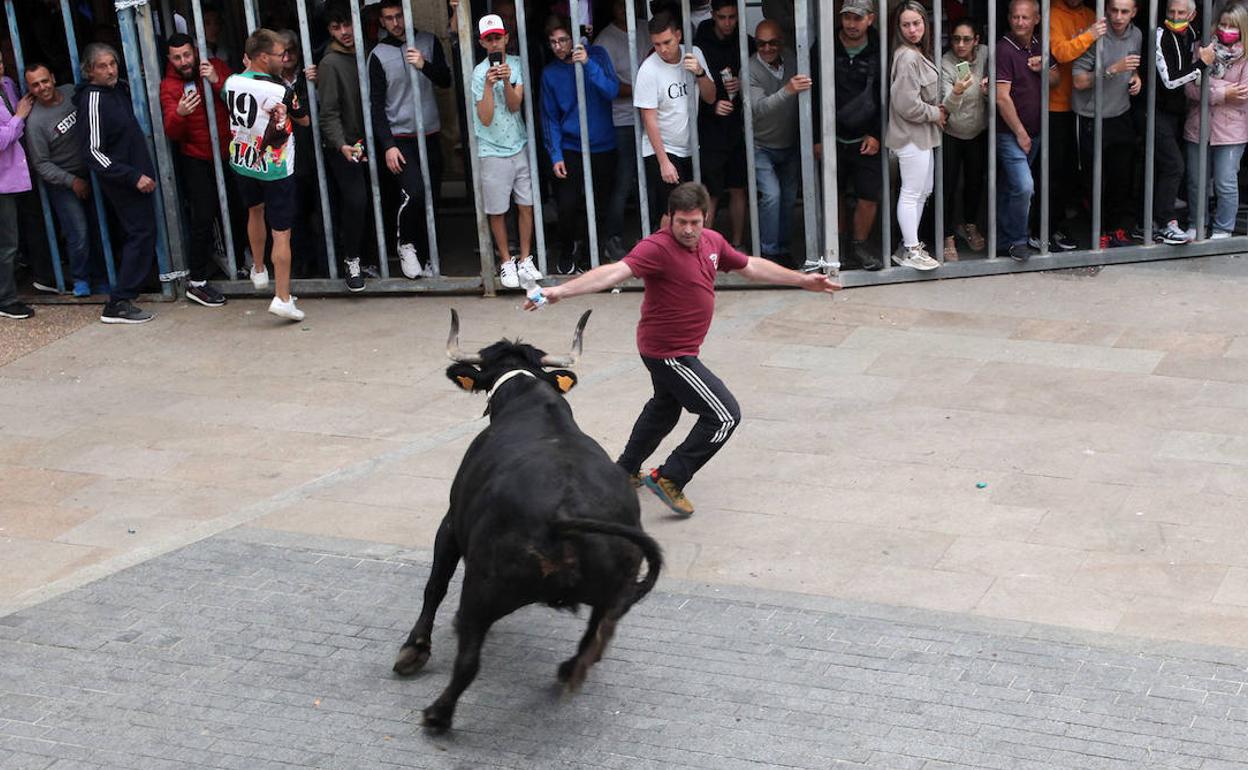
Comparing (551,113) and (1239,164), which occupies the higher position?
(551,113)

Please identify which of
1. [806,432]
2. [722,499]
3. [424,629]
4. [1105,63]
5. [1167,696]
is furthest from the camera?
[1105,63]

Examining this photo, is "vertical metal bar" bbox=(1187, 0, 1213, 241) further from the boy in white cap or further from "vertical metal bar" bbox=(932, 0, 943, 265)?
the boy in white cap

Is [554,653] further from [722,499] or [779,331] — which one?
[779,331]

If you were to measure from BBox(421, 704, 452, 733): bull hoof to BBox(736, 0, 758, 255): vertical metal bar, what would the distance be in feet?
19.9

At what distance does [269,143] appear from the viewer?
10.8 meters

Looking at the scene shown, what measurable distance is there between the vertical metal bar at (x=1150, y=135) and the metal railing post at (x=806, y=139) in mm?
1946

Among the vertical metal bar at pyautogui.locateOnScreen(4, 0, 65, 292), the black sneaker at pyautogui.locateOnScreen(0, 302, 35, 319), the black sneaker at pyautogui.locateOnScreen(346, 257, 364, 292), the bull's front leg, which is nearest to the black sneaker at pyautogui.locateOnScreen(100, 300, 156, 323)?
the black sneaker at pyautogui.locateOnScreen(0, 302, 35, 319)

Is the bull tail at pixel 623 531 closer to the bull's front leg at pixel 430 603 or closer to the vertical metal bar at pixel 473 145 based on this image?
the bull's front leg at pixel 430 603

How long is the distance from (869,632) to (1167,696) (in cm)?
121

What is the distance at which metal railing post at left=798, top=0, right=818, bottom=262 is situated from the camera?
10883mm

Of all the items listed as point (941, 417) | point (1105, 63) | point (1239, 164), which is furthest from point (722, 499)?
point (1239, 164)

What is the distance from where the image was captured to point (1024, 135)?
36.5 ft

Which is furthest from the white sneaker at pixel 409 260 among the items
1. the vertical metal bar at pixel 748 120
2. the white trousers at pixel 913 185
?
the white trousers at pixel 913 185

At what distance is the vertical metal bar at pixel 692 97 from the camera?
430 inches
